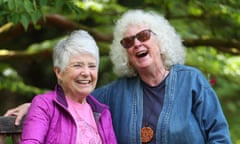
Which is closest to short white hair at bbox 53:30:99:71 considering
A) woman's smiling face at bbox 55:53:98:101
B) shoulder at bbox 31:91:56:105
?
woman's smiling face at bbox 55:53:98:101

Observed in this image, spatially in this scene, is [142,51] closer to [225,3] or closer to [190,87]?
[190,87]

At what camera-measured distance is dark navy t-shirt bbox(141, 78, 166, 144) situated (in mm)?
3436

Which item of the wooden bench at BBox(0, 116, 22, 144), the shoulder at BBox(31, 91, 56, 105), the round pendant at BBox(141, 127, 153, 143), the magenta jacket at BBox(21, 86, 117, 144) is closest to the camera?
the magenta jacket at BBox(21, 86, 117, 144)

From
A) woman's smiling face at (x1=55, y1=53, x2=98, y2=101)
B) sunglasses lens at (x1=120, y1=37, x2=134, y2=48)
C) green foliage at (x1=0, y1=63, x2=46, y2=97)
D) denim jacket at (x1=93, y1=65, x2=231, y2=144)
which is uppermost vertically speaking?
sunglasses lens at (x1=120, y1=37, x2=134, y2=48)

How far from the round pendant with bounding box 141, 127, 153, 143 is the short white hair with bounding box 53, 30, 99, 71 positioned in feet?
1.78

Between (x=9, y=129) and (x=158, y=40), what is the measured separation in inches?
39.2

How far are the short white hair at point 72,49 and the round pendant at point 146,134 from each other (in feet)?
1.78

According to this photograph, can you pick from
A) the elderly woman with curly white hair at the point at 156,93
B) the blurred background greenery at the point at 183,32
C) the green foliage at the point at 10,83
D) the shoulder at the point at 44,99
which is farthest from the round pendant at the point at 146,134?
the green foliage at the point at 10,83

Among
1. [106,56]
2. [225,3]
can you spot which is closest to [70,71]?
[225,3]

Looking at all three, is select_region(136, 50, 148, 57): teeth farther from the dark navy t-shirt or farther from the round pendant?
the round pendant

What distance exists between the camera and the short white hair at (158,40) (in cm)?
356

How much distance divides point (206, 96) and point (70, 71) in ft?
2.67

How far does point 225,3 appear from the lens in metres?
4.43

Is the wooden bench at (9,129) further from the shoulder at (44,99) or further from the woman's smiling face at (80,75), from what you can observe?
the woman's smiling face at (80,75)
